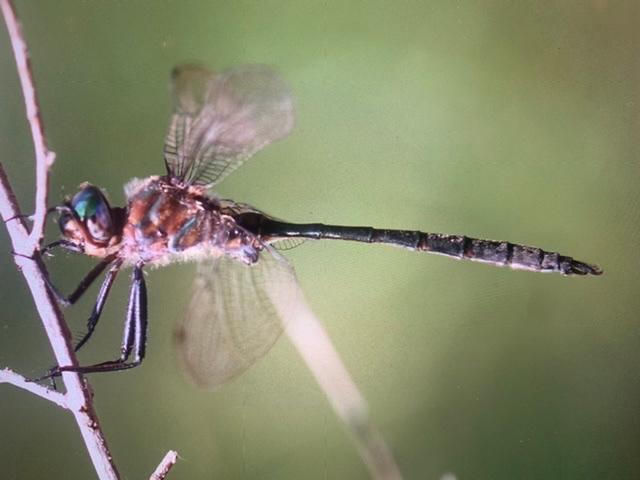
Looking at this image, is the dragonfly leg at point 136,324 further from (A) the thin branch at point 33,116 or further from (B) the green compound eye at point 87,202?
(A) the thin branch at point 33,116

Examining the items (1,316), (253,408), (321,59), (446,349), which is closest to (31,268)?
(1,316)

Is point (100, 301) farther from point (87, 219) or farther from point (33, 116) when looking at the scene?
point (33, 116)

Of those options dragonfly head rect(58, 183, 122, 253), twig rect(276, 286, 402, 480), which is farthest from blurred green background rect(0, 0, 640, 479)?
dragonfly head rect(58, 183, 122, 253)

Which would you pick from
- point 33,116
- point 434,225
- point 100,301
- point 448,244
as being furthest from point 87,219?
point 434,225

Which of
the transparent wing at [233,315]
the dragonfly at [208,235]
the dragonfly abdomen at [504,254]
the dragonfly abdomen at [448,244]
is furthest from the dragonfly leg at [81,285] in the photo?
the dragonfly abdomen at [504,254]

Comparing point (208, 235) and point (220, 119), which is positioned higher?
point (220, 119)

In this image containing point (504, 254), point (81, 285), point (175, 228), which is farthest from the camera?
point (504, 254)
